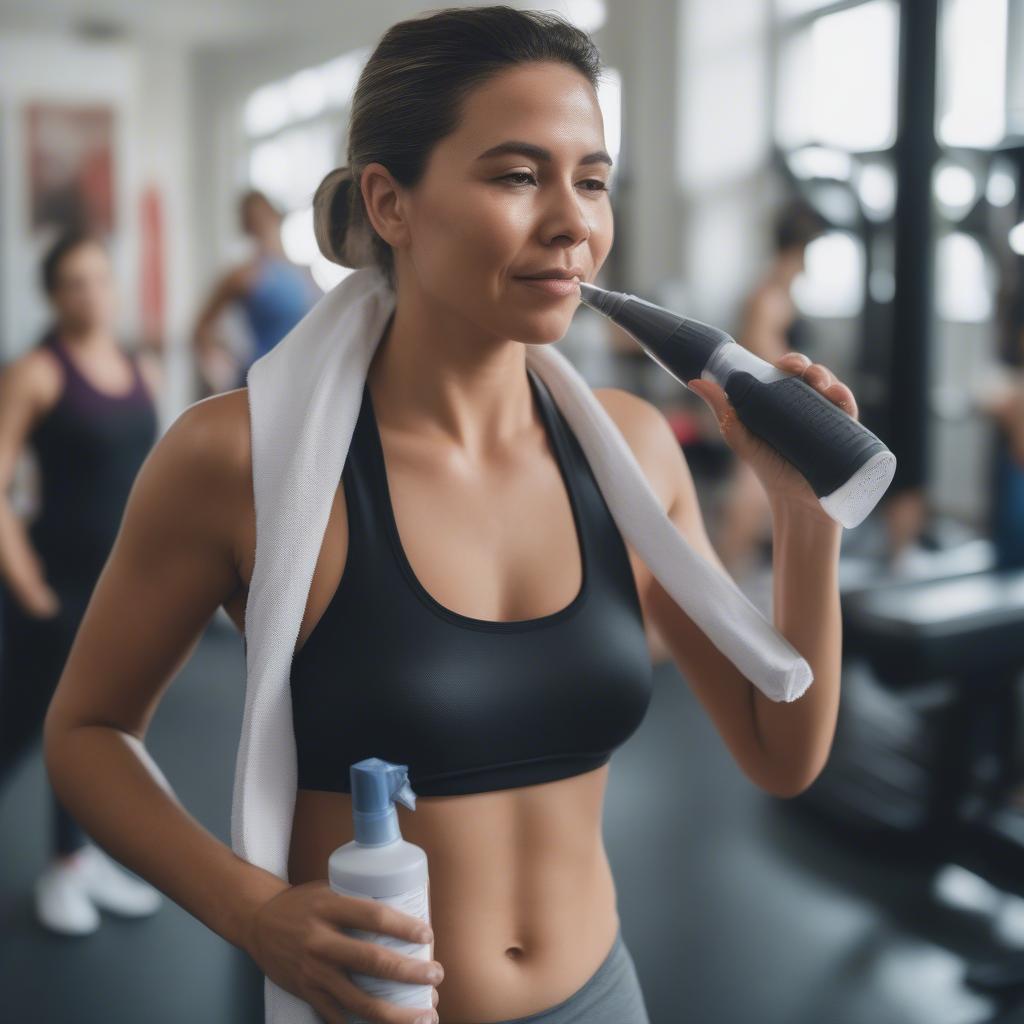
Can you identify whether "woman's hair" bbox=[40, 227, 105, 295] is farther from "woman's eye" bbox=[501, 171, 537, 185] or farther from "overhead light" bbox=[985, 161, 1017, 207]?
"overhead light" bbox=[985, 161, 1017, 207]

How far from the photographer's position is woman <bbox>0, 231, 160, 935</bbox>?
7.99 ft

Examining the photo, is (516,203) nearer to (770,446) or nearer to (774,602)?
(770,446)

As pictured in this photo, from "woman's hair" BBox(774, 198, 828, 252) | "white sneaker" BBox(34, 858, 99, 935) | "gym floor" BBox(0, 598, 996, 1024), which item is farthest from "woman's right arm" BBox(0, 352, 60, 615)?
"woman's hair" BBox(774, 198, 828, 252)

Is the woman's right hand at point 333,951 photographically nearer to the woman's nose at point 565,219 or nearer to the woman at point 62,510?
the woman's nose at point 565,219

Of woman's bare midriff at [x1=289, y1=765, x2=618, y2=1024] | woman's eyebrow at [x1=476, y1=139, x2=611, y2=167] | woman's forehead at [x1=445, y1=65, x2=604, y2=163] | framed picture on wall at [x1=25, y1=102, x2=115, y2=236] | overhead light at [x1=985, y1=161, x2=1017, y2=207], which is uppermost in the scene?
framed picture on wall at [x1=25, y1=102, x2=115, y2=236]

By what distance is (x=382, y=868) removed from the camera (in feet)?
2.36

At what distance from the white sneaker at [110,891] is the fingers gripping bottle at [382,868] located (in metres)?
2.03

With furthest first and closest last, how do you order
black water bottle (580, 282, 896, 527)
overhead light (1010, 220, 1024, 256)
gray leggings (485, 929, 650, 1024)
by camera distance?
overhead light (1010, 220, 1024, 256) < gray leggings (485, 929, 650, 1024) < black water bottle (580, 282, 896, 527)

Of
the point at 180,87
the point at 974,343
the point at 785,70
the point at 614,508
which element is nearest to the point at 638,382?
the point at 974,343

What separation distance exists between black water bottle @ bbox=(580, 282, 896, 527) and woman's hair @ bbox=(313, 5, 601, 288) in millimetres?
172

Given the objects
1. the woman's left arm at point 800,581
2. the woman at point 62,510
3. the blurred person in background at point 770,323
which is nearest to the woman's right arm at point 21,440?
the woman at point 62,510

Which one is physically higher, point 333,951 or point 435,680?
point 435,680

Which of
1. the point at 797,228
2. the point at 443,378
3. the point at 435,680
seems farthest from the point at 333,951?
the point at 797,228

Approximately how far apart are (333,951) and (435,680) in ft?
0.68
